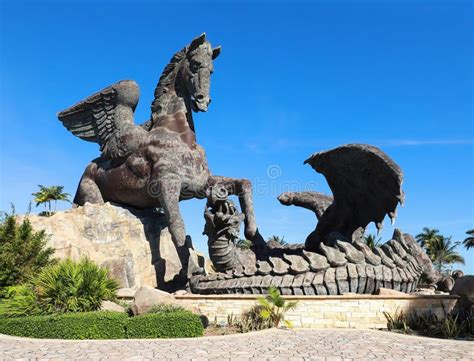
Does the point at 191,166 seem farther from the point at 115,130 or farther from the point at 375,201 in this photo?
the point at 375,201

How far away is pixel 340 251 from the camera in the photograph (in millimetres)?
8852

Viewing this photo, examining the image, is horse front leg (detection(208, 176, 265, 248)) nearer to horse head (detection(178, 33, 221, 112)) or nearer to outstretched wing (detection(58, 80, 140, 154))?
horse head (detection(178, 33, 221, 112))

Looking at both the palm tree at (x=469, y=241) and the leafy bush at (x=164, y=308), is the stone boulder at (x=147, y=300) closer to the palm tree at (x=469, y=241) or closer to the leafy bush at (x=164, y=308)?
the leafy bush at (x=164, y=308)

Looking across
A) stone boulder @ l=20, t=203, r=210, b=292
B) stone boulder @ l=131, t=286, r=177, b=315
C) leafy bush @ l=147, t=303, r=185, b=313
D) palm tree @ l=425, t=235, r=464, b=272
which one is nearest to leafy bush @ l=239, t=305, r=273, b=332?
leafy bush @ l=147, t=303, r=185, b=313

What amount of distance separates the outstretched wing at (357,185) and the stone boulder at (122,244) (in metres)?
3.47

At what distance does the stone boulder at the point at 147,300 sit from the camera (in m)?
7.74

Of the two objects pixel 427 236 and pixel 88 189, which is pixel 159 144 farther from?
pixel 427 236

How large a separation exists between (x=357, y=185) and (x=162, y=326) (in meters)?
4.87

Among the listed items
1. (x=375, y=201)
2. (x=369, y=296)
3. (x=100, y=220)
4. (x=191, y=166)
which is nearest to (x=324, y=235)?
(x=375, y=201)

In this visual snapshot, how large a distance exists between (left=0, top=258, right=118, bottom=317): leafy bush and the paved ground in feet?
2.93

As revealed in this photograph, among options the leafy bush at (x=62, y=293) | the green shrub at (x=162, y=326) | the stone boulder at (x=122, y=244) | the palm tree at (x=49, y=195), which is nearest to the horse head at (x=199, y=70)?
the stone boulder at (x=122, y=244)

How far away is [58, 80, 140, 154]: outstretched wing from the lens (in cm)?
1117

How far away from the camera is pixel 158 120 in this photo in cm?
1125

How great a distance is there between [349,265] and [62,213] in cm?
685
